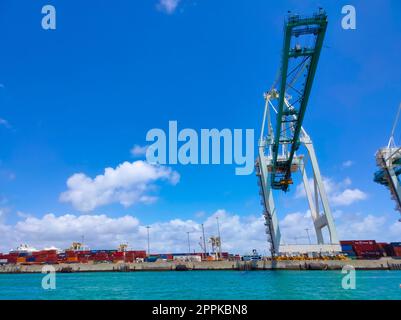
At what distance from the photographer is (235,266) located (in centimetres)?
5450

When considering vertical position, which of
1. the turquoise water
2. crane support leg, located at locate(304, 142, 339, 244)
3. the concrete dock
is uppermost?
crane support leg, located at locate(304, 142, 339, 244)

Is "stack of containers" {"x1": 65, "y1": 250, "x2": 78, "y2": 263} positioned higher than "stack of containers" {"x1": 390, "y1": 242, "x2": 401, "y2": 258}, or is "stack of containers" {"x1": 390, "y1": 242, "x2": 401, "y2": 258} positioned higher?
"stack of containers" {"x1": 390, "y1": 242, "x2": 401, "y2": 258}

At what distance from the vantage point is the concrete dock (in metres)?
41.8

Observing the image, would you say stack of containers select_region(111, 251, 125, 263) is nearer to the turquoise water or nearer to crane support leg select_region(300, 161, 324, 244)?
the turquoise water

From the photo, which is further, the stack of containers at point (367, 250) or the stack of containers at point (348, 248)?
the stack of containers at point (348, 248)

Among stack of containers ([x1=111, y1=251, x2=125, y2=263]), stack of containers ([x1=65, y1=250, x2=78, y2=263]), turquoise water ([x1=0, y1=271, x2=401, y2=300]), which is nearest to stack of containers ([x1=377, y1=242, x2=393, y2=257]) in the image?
turquoise water ([x1=0, y1=271, x2=401, y2=300])

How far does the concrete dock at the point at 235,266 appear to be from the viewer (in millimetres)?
41850

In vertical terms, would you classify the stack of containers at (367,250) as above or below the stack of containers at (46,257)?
above

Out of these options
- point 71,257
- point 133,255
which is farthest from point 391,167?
point 71,257

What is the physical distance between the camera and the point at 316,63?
27.6 meters

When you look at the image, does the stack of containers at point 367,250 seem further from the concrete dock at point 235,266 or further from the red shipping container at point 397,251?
the concrete dock at point 235,266

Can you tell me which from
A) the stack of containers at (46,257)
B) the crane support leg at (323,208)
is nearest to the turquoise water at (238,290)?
the crane support leg at (323,208)

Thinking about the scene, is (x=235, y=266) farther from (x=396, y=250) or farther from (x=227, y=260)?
(x=396, y=250)
